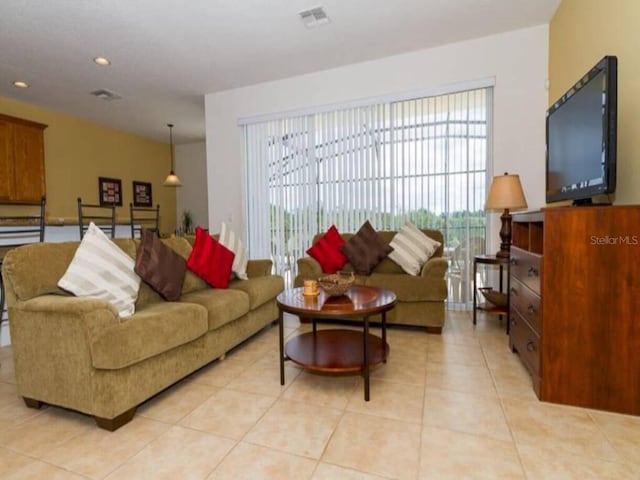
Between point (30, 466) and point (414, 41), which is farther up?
point (414, 41)

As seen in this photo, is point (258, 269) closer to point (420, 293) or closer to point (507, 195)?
point (420, 293)

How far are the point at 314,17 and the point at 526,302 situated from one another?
9.30 ft

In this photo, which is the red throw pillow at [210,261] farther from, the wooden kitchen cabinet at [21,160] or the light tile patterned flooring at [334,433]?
the wooden kitchen cabinet at [21,160]

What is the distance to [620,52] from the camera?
206cm

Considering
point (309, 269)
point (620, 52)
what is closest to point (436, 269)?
point (309, 269)

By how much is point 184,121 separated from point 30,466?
5.49 meters

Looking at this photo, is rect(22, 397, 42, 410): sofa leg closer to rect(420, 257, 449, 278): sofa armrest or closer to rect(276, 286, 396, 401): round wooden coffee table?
rect(276, 286, 396, 401): round wooden coffee table

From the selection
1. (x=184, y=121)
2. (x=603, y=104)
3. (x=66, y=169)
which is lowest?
(x=603, y=104)

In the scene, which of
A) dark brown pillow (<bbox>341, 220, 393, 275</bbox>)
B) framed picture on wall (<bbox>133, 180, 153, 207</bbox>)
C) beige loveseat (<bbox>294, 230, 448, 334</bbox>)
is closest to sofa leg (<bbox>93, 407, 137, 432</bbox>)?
beige loveseat (<bbox>294, 230, 448, 334</bbox>)

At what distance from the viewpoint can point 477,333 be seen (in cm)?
293

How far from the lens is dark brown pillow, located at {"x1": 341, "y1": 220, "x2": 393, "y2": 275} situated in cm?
330

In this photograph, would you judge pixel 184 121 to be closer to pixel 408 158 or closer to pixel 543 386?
pixel 408 158

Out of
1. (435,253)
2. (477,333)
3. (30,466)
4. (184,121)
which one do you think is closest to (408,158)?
(435,253)

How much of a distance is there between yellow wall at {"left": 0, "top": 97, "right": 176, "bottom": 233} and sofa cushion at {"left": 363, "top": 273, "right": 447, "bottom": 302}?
408 cm
